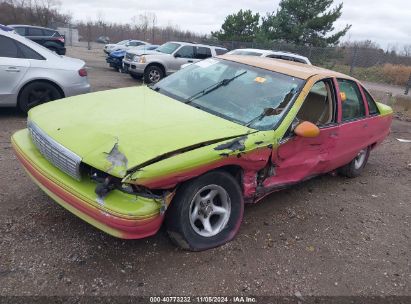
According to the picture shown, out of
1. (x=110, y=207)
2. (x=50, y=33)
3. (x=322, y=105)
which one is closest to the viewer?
(x=110, y=207)

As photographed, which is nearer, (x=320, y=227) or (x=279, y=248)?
(x=279, y=248)

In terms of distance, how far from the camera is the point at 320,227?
3.92 m

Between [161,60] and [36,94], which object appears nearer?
[36,94]

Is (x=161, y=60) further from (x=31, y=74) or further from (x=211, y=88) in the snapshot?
(x=211, y=88)

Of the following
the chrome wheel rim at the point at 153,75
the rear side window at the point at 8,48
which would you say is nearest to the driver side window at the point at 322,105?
the rear side window at the point at 8,48

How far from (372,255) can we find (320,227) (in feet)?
1.87

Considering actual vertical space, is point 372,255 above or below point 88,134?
below

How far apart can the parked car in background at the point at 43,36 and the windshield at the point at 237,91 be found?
1700 cm

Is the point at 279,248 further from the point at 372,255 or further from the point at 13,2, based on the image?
the point at 13,2

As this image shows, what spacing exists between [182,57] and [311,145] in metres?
10.6

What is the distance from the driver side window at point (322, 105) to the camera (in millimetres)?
4184

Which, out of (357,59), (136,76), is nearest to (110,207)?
(136,76)

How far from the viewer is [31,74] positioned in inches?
255

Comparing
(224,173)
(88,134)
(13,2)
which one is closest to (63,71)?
(88,134)
